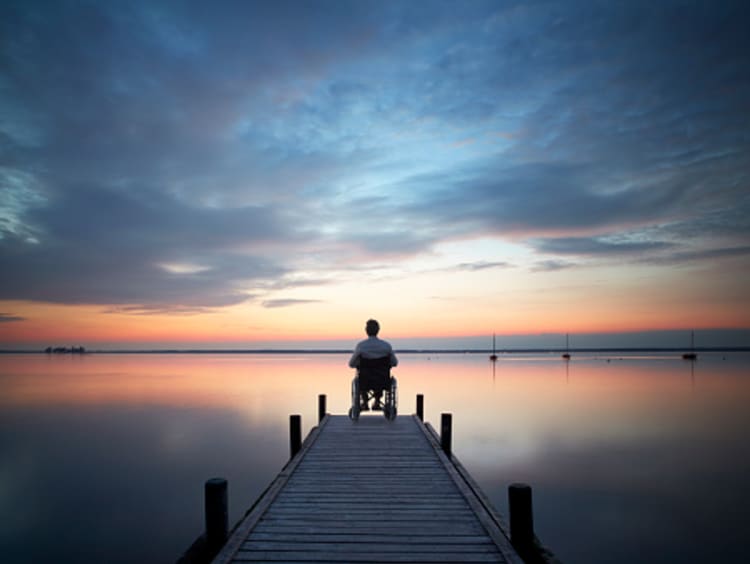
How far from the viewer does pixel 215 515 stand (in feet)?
14.4

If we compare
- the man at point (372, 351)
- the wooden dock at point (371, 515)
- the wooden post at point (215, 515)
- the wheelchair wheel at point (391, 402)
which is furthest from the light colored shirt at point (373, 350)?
the wooden post at point (215, 515)

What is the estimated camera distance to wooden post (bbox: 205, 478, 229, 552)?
436 cm

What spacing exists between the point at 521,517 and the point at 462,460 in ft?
34.0

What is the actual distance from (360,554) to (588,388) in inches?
1312

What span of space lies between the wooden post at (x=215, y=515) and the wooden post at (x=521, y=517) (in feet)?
8.98

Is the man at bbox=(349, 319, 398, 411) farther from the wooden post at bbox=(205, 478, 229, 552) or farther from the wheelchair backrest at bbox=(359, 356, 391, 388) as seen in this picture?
the wooden post at bbox=(205, 478, 229, 552)

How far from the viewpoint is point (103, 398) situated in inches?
1115

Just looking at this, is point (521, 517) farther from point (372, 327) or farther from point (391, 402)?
point (372, 327)

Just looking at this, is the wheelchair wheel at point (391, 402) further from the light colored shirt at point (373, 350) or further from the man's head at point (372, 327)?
the man's head at point (372, 327)

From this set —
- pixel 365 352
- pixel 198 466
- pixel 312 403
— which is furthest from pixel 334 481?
pixel 312 403

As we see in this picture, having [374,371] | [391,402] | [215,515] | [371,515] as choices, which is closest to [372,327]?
[374,371]

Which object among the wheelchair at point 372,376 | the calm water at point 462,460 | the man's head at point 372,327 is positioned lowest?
the calm water at point 462,460

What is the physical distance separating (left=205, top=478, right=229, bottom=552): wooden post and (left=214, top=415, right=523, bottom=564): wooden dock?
134 millimetres

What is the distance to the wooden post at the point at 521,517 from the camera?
421cm
